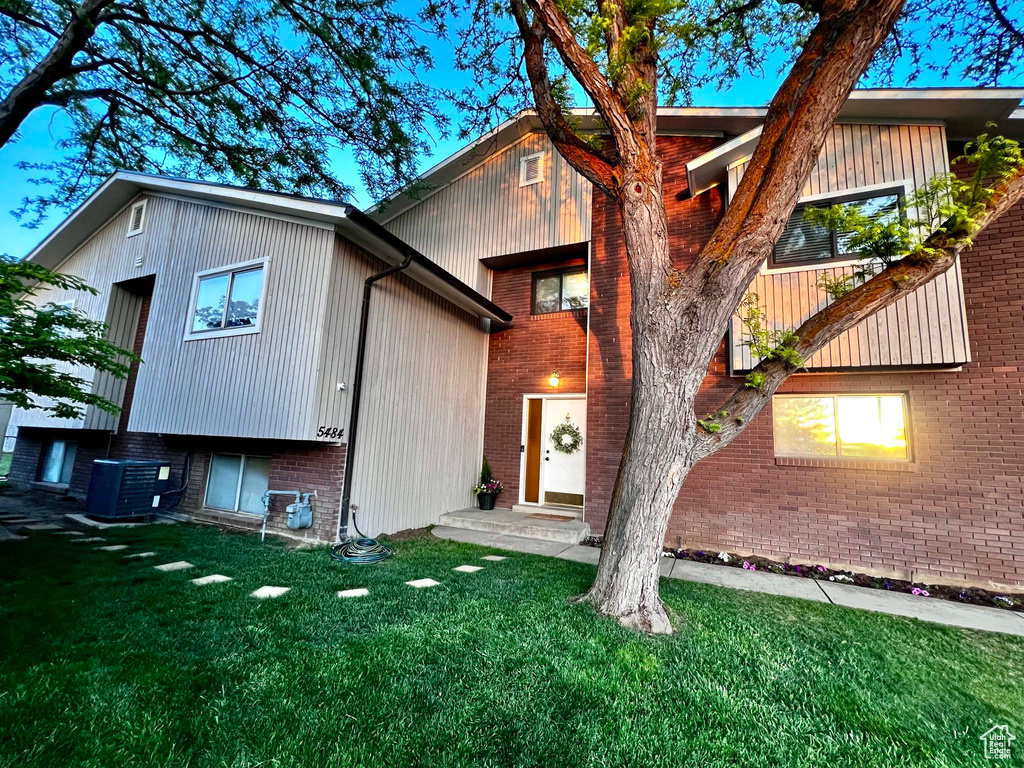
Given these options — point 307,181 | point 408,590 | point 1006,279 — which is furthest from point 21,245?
point 1006,279

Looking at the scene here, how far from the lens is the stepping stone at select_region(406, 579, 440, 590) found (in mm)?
4145

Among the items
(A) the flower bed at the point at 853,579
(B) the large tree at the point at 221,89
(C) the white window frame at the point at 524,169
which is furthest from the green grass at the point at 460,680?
(C) the white window frame at the point at 524,169

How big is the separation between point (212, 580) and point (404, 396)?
3.39m

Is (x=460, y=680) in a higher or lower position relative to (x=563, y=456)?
lower

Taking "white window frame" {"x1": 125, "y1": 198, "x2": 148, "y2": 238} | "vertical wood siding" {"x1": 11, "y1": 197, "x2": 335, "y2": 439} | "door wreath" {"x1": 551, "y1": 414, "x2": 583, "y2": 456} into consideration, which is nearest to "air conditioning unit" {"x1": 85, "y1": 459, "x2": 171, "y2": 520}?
"vertical wood siding" {"x1": 11, "y1": 197, "x2": 335, "y2": 439}

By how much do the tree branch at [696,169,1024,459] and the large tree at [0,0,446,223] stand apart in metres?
6.47

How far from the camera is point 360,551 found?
5.10 m

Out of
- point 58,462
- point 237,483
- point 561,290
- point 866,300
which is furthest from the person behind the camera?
point 58,462

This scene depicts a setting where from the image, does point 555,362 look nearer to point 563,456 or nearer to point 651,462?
point 563,456

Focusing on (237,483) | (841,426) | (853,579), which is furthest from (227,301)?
(853,579)

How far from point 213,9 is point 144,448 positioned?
24.1ft

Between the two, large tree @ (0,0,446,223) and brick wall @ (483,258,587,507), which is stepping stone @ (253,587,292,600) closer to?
brick wall @ (483,258,587,507)

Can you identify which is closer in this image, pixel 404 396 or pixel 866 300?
pixel 866 300

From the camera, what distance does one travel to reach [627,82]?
12.6ft
